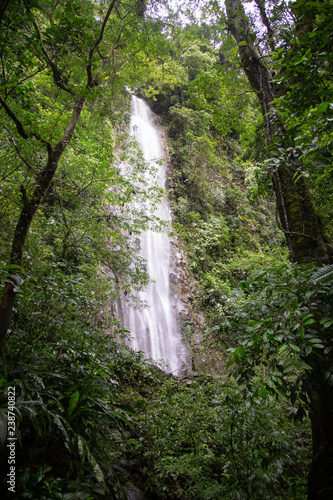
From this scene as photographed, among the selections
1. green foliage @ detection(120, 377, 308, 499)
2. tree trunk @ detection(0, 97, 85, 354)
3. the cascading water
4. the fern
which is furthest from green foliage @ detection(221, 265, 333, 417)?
the cascading water

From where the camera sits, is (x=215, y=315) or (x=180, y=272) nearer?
(x=215, y=315)

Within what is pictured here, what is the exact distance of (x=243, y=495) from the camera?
2.09 m

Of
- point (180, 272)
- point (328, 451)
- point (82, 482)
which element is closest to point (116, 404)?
point (82, 482)

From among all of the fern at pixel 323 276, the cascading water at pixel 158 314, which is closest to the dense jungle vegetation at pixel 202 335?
the fern at pixel 323 276

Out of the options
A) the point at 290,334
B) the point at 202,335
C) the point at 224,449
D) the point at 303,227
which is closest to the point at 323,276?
the point at 290,334

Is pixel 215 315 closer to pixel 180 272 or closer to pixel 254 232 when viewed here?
pixel 180 272

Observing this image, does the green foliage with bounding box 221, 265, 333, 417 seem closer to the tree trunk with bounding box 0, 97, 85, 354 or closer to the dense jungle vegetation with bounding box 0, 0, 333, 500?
the dense jungle vegetation with bounding box 0, 0, 333, 500

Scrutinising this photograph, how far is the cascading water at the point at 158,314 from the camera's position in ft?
31.6

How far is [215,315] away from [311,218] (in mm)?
8952

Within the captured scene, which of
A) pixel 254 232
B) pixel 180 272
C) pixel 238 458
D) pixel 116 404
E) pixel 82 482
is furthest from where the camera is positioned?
pixel 254 232

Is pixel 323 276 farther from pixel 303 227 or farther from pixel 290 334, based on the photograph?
pixel 303 227

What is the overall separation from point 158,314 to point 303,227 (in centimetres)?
872

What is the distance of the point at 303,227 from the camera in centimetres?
269

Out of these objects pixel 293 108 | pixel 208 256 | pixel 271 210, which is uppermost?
pixel 271 210
